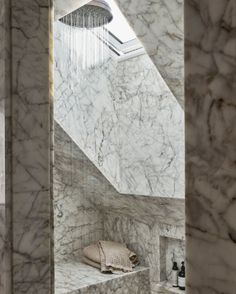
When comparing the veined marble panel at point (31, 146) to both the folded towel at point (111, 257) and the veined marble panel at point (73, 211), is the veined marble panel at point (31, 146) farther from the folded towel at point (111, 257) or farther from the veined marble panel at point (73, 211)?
the folded towel at point (111, 257)

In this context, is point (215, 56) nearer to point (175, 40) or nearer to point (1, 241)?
point (1, 241)

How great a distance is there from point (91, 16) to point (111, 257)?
6.59 feet

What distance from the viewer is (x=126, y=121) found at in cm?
285

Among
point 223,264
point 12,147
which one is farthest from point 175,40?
point 223,264

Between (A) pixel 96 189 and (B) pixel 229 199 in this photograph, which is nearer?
(B) pixel 229 199

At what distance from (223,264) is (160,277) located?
9.55ft

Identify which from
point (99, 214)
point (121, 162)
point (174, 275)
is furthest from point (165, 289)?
point (121, 162)

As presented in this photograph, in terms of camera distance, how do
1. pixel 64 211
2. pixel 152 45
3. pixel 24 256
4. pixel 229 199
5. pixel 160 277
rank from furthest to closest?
pixel 64 211 → pixel 160 277 → pixel 152 45 → pixel 24 256 → pixel 229 199

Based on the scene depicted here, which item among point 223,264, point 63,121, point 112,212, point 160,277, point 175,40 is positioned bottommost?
point 160,277

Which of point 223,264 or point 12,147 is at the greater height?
point 12,147

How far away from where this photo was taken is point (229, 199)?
1.44ft

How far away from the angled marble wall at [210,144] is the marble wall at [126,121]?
2.00 metres

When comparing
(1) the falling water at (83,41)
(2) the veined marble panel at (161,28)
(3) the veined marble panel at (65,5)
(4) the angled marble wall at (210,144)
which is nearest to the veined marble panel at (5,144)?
(3) the veined marble panel at (65,5)

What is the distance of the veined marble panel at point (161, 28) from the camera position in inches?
60.1
